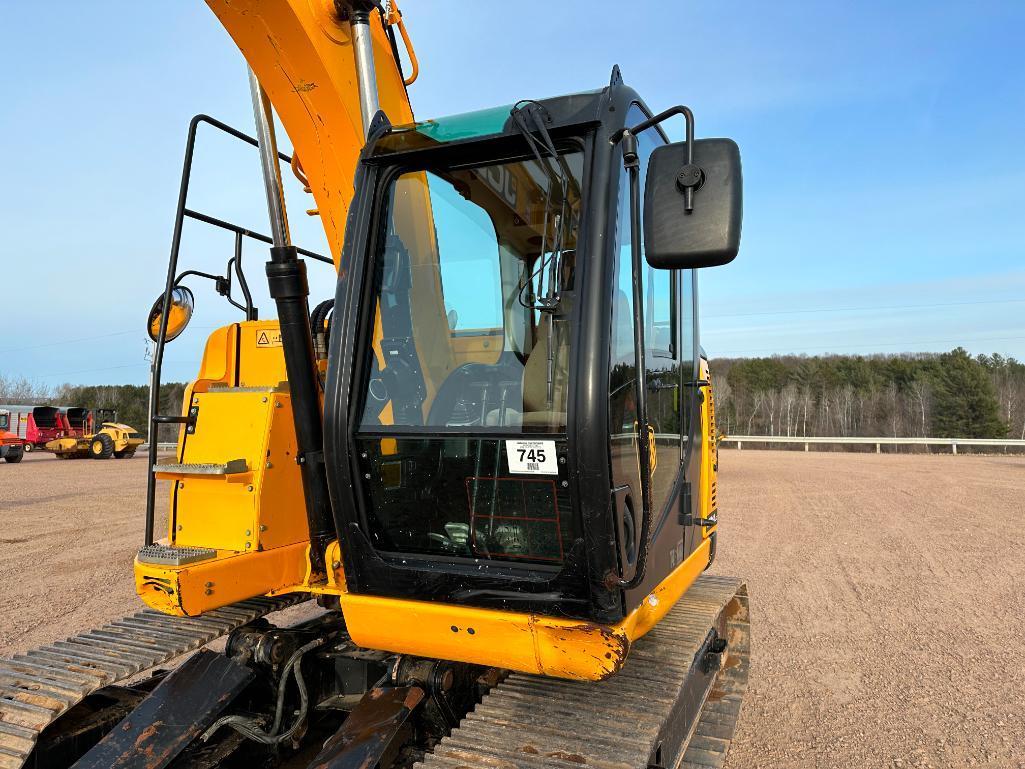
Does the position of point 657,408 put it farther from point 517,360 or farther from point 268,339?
point 268,339

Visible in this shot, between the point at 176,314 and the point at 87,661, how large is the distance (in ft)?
4.65

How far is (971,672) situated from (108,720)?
5.19 meters

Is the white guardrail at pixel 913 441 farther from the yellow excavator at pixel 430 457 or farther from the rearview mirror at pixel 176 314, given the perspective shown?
the rearview mirror at pixel 176 314

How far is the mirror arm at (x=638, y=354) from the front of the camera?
2.21 m

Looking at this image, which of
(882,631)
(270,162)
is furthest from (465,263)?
(882,631)

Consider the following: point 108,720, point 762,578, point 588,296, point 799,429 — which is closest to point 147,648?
point 108,720

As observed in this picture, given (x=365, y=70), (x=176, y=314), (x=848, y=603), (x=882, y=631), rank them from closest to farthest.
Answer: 1. (x=365, y=70)
2. (x=176, y=314)
3. (x=882, y=631)
4. (x=848, y=603)

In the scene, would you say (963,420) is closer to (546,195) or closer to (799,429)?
(799,429)

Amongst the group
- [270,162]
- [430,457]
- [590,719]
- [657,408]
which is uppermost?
[270,162]

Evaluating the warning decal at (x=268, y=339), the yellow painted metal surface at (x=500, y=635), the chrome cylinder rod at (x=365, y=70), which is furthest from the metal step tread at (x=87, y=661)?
the chrome cylinder rod at (x=365, y=70)

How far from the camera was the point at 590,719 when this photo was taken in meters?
2.31

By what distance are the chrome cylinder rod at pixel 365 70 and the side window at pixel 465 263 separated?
56 centimetres

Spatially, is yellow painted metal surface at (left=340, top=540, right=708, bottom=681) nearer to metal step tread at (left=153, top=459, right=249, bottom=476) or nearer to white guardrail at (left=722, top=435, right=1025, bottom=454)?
metal step tread at (left=153, top=459, right=249, bottom=476)

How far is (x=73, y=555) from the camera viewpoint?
8.89m
